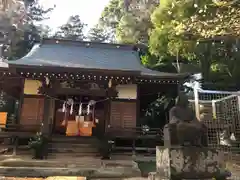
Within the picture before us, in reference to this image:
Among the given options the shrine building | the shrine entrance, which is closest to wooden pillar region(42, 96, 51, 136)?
the shrine building

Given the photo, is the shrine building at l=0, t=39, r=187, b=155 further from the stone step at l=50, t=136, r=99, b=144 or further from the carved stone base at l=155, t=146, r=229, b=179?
the carved stone base at l=155, t=146, r=229, b=179

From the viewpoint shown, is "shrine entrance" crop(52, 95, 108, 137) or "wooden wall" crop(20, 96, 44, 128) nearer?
"wooden wall" crop(20, 96, 44, 128)

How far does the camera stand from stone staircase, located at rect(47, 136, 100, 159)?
371 inches

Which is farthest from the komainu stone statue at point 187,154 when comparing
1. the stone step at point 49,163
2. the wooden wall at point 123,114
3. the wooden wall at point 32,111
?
the wooden wall at point 32,111

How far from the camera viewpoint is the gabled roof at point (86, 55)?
A: 12236 mm

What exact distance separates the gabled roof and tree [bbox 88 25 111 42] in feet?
54.7

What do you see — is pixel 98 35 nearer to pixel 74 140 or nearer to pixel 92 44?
pixel 92 44

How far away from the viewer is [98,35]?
33375 millimetres

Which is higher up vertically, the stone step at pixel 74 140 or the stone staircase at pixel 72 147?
the stone step at pixel 74 140

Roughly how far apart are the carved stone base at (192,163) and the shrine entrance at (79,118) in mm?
6712

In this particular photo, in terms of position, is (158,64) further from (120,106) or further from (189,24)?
(189,24)

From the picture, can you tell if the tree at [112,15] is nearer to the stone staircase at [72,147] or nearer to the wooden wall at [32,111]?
the wooden wall at [32,111]

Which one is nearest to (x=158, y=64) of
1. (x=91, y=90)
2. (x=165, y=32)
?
(x=165, y=32)

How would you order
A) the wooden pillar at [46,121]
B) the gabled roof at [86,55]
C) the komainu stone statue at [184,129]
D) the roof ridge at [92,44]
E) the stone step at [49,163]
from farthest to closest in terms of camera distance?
the roof ridge at [92,44]
the gabled roof at [86,55]
the wooden pillar at [46,121]
the stone step at [49,163]
the komainu stone statue at [184,129]
